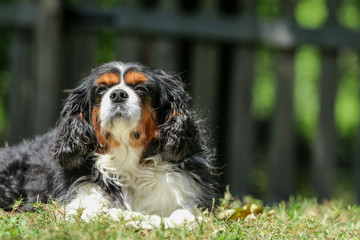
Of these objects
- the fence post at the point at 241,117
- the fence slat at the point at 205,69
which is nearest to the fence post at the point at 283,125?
the fence post at the point at 241,117

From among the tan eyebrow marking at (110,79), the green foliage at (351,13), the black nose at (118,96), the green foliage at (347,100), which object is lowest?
the green foliage at (347,100)

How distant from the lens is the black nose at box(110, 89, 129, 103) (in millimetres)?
4232

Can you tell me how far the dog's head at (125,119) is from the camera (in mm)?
4270

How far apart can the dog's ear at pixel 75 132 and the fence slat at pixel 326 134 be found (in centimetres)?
410

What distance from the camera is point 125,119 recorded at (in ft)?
13.8

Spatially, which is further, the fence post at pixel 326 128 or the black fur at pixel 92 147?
the fence post at pixel 326 128

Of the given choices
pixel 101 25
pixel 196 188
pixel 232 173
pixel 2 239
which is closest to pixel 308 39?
pixel 232 173

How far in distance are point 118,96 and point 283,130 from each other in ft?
13.1

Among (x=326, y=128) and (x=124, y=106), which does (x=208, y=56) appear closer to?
(x=326, y=128)

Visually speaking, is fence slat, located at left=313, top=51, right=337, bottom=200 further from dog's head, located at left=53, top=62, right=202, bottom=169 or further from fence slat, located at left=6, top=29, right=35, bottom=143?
fence slat, located at left=6, top=29, right=35, bottom=143

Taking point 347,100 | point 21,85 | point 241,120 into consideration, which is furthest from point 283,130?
point 347,100

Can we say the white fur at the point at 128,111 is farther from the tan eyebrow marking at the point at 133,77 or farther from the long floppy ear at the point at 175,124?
the long floppy ear at the point at 175,124

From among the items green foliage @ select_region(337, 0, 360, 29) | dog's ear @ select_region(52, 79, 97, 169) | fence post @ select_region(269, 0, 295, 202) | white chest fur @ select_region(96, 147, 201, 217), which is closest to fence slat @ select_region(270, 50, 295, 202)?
fence post @ select_region(269, 0, 295, 202)

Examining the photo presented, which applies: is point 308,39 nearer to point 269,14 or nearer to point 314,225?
point 314,225
